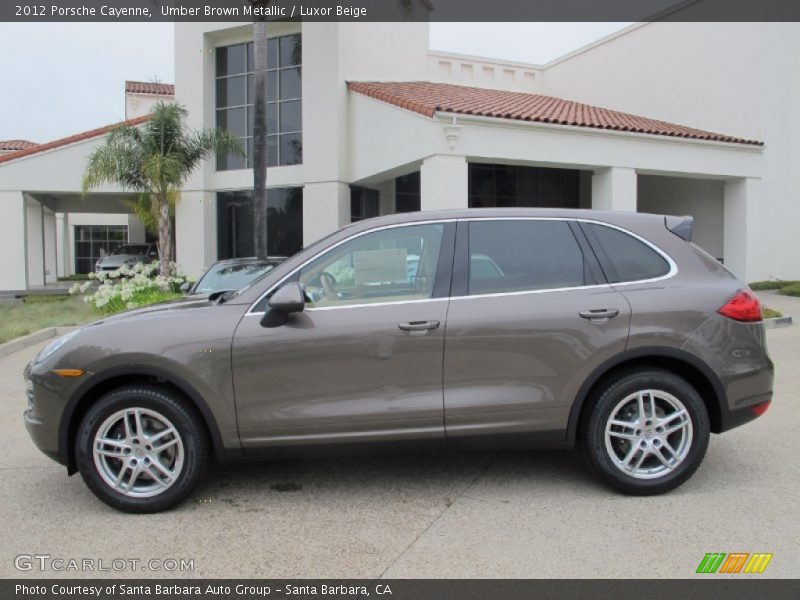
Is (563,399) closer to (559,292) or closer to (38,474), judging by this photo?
(559,292)

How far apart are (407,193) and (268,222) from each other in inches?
158

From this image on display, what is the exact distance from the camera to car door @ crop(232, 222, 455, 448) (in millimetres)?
3697

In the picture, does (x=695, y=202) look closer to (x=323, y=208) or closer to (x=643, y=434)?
(x=323, y=208)

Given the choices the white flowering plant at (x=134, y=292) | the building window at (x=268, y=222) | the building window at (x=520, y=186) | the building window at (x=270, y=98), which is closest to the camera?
the white flowering plant at (x=134, y=292)

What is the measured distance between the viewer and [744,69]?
1717 centimetres

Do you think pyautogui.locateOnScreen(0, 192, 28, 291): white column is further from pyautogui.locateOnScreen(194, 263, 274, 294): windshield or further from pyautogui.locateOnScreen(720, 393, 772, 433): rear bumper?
pyautogui.locateOnScreen(720, 393, 772, 433): rear bumper

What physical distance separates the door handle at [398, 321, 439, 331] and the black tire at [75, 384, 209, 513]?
1332 millimetres

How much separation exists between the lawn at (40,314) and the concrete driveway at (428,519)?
7802 mm

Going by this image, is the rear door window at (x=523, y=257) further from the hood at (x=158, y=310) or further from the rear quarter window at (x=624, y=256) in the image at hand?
the hood at (x=158, y=310)

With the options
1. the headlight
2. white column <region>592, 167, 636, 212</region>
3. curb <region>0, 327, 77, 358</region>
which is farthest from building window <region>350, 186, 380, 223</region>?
the headlight

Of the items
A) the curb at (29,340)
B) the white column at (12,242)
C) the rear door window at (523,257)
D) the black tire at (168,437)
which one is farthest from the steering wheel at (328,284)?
the white column at (12,242)

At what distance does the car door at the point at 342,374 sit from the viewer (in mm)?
3697

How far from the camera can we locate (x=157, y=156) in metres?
15.3
